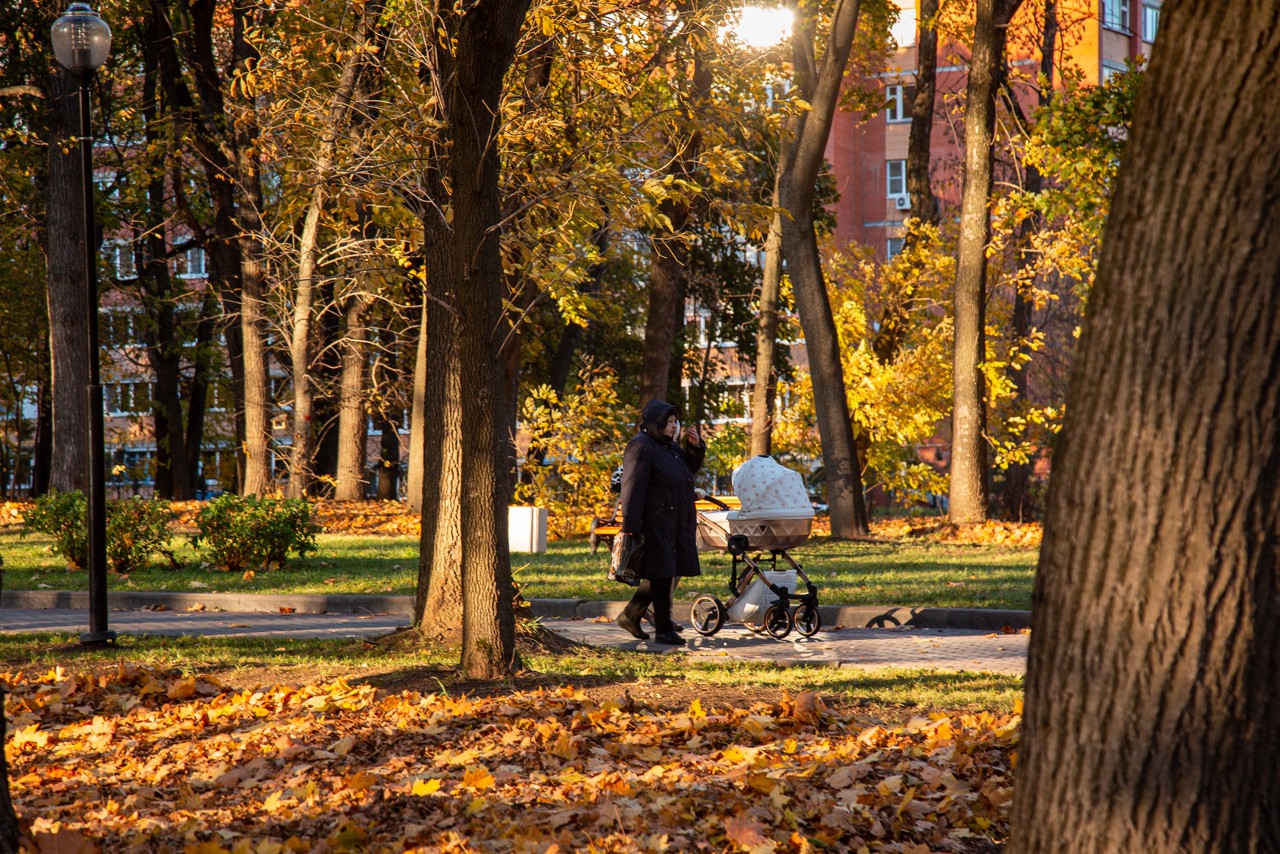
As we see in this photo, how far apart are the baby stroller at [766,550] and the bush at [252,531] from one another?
7236 mm

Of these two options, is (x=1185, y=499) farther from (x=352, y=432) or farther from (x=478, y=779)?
(x=352, y=432)

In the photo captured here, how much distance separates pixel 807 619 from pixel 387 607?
14.9ft

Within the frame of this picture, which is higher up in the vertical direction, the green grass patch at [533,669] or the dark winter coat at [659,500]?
the dark winter coat at [659,500]

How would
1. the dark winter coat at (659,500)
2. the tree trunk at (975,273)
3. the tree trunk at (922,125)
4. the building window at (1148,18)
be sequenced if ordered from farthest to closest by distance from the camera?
the building window at (1148,18) → the tree trunk at (922,125) → the tree trunk at (975,273) → the dark winter coat at (659,500)

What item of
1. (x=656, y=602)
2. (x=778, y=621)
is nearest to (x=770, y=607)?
(x=778, y=621)

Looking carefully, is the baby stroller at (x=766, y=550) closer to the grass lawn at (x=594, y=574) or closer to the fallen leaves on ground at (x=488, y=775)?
the grass lawn at (x=594, y=574)

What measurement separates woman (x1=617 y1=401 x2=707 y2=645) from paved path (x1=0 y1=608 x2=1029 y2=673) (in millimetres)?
535

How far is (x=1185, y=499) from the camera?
10.9 ft

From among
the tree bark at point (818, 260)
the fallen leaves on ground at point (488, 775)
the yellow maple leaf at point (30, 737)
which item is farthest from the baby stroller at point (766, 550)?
the tree bark at point (818, 260)

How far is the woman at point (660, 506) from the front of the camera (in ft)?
35.2

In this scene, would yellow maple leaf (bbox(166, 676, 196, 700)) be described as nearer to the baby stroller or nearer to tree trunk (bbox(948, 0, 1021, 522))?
the baby stroller

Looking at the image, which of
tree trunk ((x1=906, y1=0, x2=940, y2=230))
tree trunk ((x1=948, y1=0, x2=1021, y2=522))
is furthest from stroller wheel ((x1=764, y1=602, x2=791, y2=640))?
tree trunk ((x1=906, y1=0, x2=940, y2=230))

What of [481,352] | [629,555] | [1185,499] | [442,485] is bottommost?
[629,555]

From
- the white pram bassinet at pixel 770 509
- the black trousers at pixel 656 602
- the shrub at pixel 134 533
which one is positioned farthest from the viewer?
the shrub at pixel 134 533
